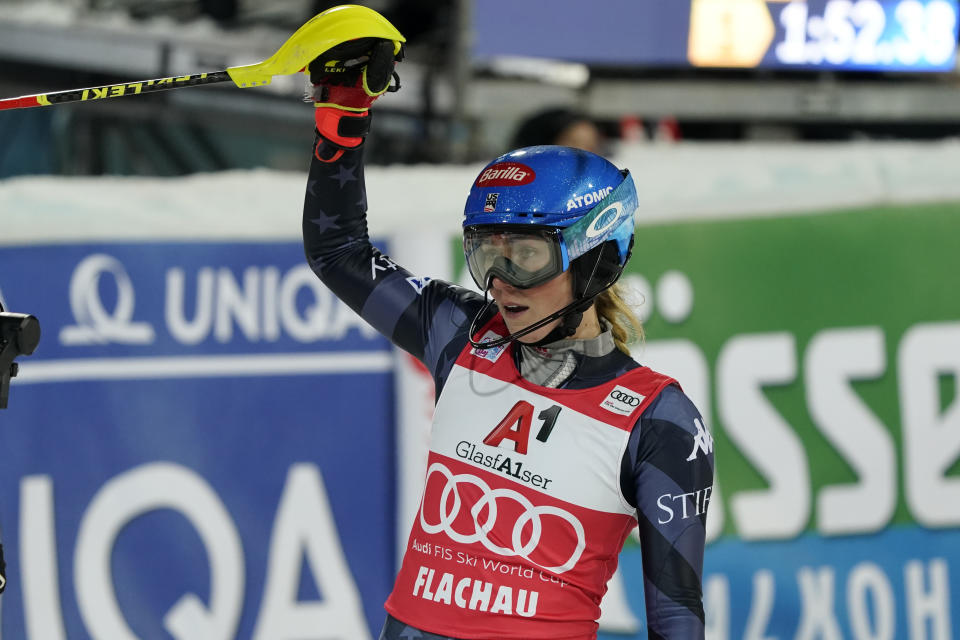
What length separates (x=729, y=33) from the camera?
7.26 metres

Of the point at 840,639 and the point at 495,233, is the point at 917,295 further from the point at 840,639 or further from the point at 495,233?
the point at 495,233

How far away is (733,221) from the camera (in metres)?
5.10

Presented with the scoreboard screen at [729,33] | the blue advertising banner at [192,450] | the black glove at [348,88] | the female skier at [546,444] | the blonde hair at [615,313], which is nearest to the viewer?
the female skier at [546,444]

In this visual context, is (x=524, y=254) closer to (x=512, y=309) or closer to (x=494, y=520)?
(x=512, y=309)

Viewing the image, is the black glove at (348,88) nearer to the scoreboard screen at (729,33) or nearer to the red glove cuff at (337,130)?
the red glove cuff at (337,130)

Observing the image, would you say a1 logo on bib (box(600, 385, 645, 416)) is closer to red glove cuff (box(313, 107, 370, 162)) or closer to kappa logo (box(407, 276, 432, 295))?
kappa logo (box(407, 276, 432, 295))

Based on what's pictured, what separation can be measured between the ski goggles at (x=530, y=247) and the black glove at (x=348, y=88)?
1.37ft

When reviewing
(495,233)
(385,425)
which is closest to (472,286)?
(385,425)

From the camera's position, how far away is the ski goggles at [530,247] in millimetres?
2709

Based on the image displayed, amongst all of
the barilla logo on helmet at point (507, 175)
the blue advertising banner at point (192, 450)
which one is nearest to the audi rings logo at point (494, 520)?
the barilla logo on helmet at point (507, 175)

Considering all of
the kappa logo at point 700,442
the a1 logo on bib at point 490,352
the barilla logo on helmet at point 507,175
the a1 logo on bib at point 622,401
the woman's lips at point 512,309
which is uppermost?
the barilla logo on helmet at point 507,175

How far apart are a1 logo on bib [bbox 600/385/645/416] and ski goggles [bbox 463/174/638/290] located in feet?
0.94

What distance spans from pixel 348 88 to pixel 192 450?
2043 millimetres

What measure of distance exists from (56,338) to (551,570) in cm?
240
